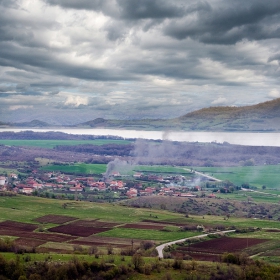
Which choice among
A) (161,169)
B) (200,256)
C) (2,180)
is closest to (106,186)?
(2,180)

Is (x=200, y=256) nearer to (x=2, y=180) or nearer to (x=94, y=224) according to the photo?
(x=94, y=224)

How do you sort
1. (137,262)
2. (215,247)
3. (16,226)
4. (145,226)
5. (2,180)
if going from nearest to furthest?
(137,262) < (215,247) < (16,226) < (145,226) < (2,180)

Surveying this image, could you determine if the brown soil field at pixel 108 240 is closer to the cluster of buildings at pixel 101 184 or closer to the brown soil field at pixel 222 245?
the brown soil field at pixel 222 245

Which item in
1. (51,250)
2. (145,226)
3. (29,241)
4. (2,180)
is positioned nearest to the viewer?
(51,250)

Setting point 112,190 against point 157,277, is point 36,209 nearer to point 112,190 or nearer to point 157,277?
point 112,190

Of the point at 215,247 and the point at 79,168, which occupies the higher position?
the point at 79,168

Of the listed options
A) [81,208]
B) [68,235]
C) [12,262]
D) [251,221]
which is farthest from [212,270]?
[81,208]

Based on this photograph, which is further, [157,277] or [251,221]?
[251,221]
